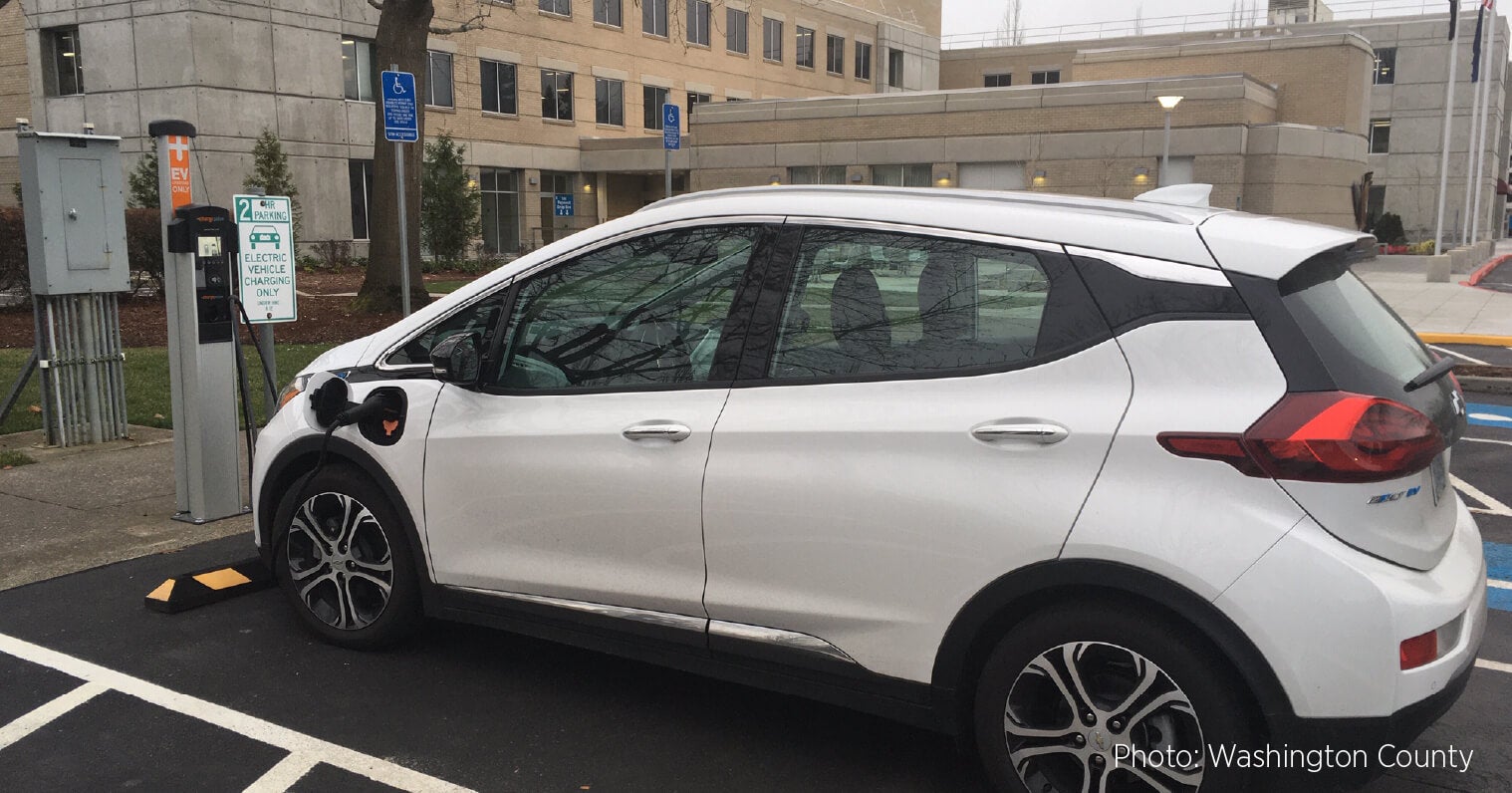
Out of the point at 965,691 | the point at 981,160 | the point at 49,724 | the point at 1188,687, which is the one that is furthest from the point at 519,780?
the point at 981,160

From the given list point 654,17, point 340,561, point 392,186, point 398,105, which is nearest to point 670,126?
point 392,186

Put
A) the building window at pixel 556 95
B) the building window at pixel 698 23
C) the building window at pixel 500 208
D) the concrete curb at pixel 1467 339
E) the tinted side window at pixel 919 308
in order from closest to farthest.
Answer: the tinted side window at pixel 919 308 < the concrete curb at pixel 1467 339 < the building window at pixel 500 208 < the building window at pixel 556 95 < the building window at pixel 698 23

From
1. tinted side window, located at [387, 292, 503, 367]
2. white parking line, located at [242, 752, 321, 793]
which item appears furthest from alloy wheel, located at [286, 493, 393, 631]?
white parking line, located at [242, 752, 321, 793]

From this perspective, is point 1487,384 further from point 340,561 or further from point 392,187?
point 392,187

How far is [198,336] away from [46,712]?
2738 mm

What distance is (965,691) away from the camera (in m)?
3.29

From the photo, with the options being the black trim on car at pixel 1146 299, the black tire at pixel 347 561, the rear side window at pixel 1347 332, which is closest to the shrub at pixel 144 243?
the black tire at pixel 347 561

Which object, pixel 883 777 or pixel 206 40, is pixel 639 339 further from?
pixel 206 40

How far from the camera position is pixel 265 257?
7.27 meters

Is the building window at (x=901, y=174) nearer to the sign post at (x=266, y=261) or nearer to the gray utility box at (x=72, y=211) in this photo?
the gray utility box at (x=72, y=211)

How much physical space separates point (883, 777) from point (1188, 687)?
43.2 inches

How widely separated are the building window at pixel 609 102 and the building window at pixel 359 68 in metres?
11.4

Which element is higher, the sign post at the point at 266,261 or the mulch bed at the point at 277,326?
the sign post at the point at 266,261

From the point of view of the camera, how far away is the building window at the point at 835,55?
196 feet
